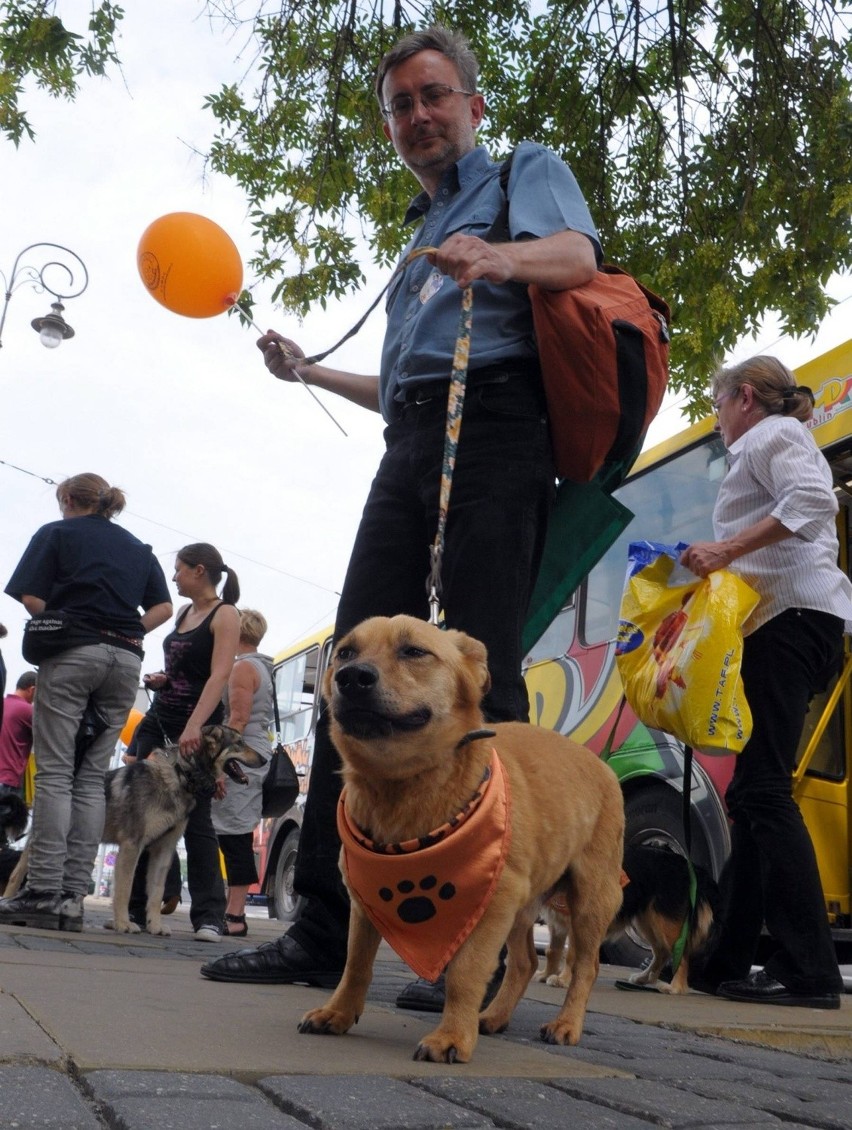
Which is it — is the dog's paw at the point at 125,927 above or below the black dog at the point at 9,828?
below

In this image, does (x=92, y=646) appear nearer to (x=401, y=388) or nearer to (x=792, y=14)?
(x=401, y=388)

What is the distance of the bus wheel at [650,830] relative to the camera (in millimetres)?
5962

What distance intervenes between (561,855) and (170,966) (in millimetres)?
1868

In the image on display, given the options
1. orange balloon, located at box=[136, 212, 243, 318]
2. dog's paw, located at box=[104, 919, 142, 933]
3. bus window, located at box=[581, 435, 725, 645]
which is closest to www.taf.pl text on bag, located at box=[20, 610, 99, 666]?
dog's paw, located at box=[104, 919, 142, 933]

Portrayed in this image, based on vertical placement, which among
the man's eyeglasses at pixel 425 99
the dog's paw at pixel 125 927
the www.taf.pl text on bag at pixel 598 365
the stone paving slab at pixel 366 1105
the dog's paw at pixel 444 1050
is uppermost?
the man's eyeglasses at pixel 425 99

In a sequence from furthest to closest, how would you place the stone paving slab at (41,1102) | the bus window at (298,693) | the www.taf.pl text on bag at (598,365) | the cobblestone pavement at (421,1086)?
1. the bus window at (298,693)
2. the www.taf.pl text on bag at (598,365)
3. the cobblestone pavement at (421,1086)
4. the stone paving slab at (41,1102)

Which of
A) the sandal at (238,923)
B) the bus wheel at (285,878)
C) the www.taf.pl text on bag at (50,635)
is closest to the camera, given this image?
the www.taf.pl text on bag at (50,635)

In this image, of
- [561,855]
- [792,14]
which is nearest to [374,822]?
[561,855]

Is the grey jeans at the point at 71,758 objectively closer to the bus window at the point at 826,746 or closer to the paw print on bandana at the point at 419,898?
the bus window at the point at 826,746

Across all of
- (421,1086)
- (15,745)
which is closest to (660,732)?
(421,1086)

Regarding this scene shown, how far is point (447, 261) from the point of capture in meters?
2.68

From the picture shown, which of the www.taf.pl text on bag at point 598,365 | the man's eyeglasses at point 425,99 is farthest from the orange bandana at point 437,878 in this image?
the man's eyeglasses at point 425,99

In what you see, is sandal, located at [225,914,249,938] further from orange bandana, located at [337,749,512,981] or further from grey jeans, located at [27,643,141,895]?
orange bandana, located at [337,749,512,981]

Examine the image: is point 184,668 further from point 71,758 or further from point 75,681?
point 71,758
